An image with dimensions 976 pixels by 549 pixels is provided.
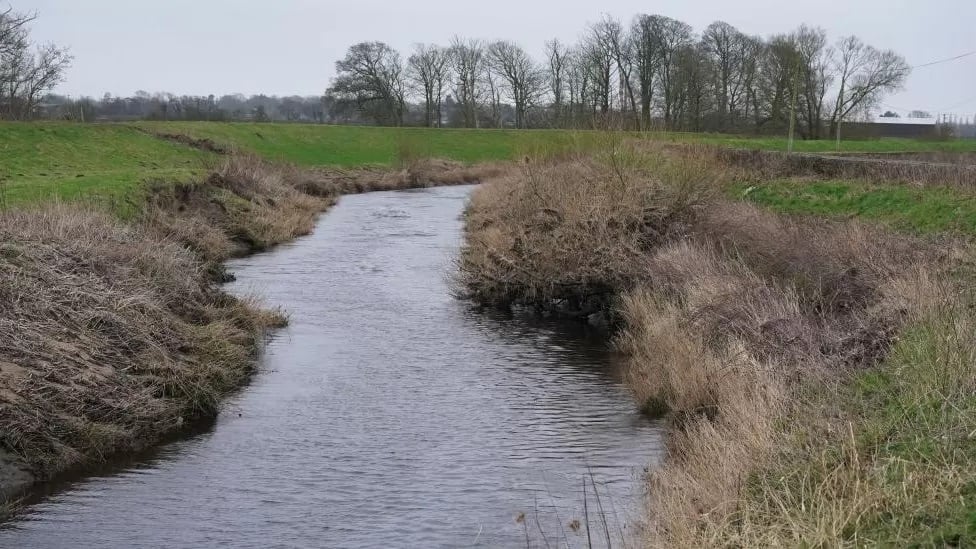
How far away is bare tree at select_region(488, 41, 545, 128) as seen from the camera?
88.1m

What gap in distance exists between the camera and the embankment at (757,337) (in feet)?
22.4

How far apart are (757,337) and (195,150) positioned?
40.5 metres

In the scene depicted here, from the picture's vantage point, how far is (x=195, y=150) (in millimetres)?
47750

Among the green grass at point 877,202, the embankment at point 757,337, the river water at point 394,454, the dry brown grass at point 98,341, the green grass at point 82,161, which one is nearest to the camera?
the embankment at point 757,337

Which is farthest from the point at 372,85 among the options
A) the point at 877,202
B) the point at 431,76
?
the point at 877,202

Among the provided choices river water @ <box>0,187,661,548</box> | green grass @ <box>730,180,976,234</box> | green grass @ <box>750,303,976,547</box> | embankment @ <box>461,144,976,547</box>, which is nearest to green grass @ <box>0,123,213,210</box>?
river water @ <box>0,187,661,548</box>

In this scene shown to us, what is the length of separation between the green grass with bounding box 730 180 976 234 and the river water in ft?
24.6

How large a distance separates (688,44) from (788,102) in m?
10.0

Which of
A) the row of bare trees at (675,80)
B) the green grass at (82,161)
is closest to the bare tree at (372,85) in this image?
the row of bare trees at (675,80)

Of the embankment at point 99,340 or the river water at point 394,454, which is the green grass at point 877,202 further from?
the embankment at point 99,340

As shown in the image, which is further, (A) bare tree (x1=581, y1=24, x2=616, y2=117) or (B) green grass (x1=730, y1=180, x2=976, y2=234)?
(A) bare tree (x1=581, y1=24, x2=616, y2=117)

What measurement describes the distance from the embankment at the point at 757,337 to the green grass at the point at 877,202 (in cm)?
248

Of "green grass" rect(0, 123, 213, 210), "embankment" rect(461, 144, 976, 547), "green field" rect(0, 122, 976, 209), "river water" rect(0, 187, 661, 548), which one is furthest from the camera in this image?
"green field" rect(0, 122, 976, 209)

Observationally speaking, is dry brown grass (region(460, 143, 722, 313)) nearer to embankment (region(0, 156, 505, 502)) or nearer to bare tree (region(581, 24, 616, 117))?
embankment (region(0, 156, 505, 502))
